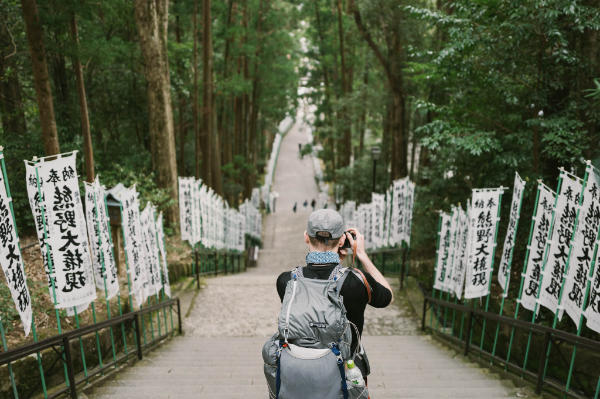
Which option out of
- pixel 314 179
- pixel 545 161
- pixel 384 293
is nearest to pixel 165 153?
pixel 545 161

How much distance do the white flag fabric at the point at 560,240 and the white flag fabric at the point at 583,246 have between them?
0.55 feet

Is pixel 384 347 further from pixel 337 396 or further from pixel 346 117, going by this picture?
pixel 346 117

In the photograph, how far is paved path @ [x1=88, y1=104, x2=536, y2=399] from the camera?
4.33 meters

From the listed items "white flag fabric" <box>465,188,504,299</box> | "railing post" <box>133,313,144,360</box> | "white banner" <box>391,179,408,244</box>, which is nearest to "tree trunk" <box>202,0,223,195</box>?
"white banner" <box>391,179,408,244</box>

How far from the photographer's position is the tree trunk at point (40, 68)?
20.0 feet

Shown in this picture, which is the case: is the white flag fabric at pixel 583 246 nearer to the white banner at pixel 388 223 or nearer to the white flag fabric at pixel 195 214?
the white banner at pixel 388 223

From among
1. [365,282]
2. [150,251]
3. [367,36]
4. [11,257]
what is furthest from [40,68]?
[367,36]

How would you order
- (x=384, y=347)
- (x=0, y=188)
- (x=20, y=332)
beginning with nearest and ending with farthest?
(x=0, y=188) → (x=20, y=332) → (x=384, y=347)

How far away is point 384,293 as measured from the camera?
2383 mm

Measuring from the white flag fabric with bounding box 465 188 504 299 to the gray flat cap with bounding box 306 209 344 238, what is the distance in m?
3.96

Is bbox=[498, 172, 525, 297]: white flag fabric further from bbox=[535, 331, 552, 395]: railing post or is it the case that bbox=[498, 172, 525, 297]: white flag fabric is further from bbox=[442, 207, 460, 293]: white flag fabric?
bbox=[535, 331, 552, 395]: railing post

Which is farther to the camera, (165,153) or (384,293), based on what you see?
(165,153)

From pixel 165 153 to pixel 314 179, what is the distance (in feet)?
96.6

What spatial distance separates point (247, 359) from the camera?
225 inches
